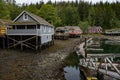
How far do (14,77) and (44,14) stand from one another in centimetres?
6011

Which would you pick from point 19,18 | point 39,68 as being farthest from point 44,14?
point 39,68

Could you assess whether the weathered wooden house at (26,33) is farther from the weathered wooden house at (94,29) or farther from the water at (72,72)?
the weathered wooden house at (94,29)

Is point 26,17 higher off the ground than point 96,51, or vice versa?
point 26,17

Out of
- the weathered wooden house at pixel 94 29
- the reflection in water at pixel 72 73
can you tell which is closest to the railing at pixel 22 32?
the reflection in water at pixel 72 73

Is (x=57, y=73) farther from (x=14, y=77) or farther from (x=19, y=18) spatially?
(x=19, y=18)

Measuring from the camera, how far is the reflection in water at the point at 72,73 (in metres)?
23.1

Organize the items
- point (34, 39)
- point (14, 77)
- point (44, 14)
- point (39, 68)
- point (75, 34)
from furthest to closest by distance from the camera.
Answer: point (75, 34) < point (44, 14) < point (34, 39) < point (39, 68) < point (14, 77)

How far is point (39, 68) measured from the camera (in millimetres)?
25750

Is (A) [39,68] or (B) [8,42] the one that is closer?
(A) [39,68]

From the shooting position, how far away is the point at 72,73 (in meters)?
25.2

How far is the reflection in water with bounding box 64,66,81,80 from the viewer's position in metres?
23.1

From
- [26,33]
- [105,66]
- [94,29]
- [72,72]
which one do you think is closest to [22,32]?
[26,33]

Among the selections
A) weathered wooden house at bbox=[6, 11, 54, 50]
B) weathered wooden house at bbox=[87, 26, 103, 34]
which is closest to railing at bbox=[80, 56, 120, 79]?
weathered wooden house at bbox=[6, 11, 54, 50]

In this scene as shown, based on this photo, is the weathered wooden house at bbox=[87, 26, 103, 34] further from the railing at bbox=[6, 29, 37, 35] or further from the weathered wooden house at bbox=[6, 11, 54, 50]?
the railing at bbox=[6, 29, 37, 35]
